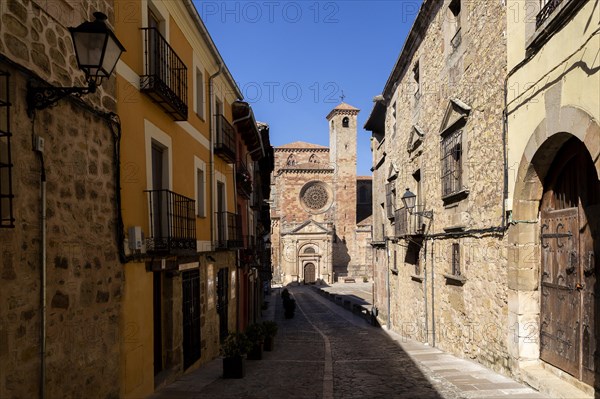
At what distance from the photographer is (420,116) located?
1313cm

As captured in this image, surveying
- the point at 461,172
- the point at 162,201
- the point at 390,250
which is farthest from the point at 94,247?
the point at 390,250

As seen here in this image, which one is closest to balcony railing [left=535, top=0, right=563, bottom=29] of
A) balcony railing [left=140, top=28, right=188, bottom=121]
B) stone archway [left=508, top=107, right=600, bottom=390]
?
stone archway [left=508, top=107, right=600, bottom=390]

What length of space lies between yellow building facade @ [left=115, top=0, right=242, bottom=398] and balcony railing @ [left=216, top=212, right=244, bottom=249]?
59 mm

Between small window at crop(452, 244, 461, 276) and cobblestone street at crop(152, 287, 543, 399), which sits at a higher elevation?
small window at crop(452, 244, 461, 276)

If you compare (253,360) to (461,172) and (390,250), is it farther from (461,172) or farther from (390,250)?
(390,250)

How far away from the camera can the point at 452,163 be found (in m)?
10.3

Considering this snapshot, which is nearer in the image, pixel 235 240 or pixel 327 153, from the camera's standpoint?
pixel 235 240

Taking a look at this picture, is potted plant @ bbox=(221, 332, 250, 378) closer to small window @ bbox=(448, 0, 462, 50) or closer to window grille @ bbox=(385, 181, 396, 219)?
small window @ bbox=(448, 0, 462, 50)

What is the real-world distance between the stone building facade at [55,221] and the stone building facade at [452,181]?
18.4ft

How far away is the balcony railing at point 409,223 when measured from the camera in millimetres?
12797

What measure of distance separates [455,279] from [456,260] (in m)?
0.43

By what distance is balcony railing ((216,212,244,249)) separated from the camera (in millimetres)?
11573

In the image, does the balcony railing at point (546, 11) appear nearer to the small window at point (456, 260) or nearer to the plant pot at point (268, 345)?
the small window at point (456, 260)

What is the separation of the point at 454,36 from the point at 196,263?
696 cm
